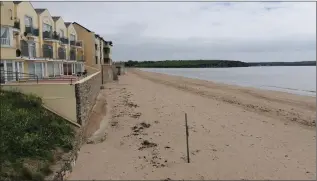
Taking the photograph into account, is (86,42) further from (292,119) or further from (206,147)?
(206,147)

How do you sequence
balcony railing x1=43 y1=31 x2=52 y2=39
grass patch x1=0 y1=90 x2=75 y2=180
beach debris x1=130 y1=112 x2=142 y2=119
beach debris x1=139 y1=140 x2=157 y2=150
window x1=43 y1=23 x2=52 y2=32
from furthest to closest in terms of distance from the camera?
balcony railing x1=43 y1=31 x2=52 y2=39
window x1=43 y1=23 x2=52 y2=32
beach debris x1=130 y1=112 x2=142 y2=119
beach debris x1=139 y1=140 x2=157 y2=150
grass patch x1=0 y1=90 x2=75 y2=180

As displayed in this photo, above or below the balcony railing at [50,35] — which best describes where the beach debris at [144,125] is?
below

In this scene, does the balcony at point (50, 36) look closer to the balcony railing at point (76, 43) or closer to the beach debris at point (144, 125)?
the balcony railing at point (76, 43)

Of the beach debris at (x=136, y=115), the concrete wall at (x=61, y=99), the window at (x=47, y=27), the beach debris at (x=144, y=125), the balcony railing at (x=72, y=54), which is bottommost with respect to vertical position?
the beach debris at (x=144, y=125)

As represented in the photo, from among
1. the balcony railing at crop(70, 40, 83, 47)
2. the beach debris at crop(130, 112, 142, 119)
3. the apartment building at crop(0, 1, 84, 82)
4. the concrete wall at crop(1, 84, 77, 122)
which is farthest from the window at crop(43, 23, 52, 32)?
the concrete wall at crop(1, 84, 77, 122)

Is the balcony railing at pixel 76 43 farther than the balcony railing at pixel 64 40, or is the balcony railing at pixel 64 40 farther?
the balcony railing at pixel 76 43

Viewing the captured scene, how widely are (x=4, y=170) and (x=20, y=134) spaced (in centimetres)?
323

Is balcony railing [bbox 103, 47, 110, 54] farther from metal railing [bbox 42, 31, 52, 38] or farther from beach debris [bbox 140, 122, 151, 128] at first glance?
beach debris [bbox 140, 122, 151, 128]

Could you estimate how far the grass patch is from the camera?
11.2 metres

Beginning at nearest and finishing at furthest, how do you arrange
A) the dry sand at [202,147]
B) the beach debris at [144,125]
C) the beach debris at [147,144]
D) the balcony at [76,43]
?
the dry sand at [202,147]
the beach debris at [147,144]
the beach debris at [144,125]
the balcony at [76,43]

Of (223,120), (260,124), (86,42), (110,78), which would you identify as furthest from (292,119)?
(86,42)

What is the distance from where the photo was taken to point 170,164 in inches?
553

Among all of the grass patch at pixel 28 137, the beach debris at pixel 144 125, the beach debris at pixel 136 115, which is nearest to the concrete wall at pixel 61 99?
the grass patch at pixel 28 137

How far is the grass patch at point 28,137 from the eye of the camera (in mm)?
11188
